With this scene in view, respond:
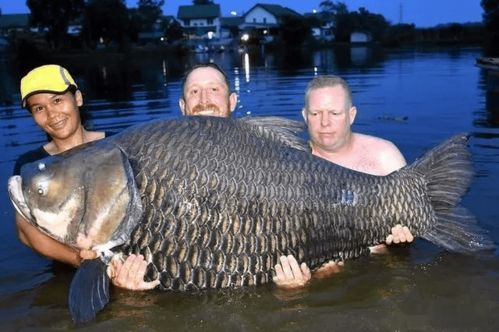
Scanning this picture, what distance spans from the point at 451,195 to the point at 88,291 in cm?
283

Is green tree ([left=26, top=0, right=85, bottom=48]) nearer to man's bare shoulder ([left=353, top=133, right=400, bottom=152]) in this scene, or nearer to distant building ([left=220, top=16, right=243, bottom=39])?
distant building ([left=220, top=16, right=243, bottom=39])

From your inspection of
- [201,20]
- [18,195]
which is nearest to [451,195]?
[18,195]

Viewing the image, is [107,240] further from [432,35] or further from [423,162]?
[432,35]

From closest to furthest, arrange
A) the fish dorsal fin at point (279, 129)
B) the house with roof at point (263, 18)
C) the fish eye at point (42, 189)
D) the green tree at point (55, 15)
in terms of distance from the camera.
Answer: the fish eye at point (42, 189) < the fish dorsal fin at point (279, 129) < the green tree at point (55, 15) < the house with roof at point (263, 18)

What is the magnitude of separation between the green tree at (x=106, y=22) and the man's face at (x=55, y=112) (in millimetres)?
53770

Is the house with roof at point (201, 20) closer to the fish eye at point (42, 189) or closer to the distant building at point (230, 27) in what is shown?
the distant building at point (230, 27)

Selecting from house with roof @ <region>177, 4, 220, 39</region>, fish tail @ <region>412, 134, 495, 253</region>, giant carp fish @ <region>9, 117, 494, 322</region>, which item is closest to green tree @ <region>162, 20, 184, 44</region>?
house with roof @ <region>177, 4, 220, 39</region>

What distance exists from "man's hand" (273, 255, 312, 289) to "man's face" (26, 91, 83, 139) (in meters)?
2.34

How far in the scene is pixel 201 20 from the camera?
9988 cm

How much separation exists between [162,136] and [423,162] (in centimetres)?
211

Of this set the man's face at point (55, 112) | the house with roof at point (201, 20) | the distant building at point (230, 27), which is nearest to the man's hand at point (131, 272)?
the man's face at point (55, 112)

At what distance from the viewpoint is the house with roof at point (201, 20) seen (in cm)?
9756

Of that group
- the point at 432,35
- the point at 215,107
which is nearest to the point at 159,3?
the point at 432,35

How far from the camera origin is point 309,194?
3.89 metres
